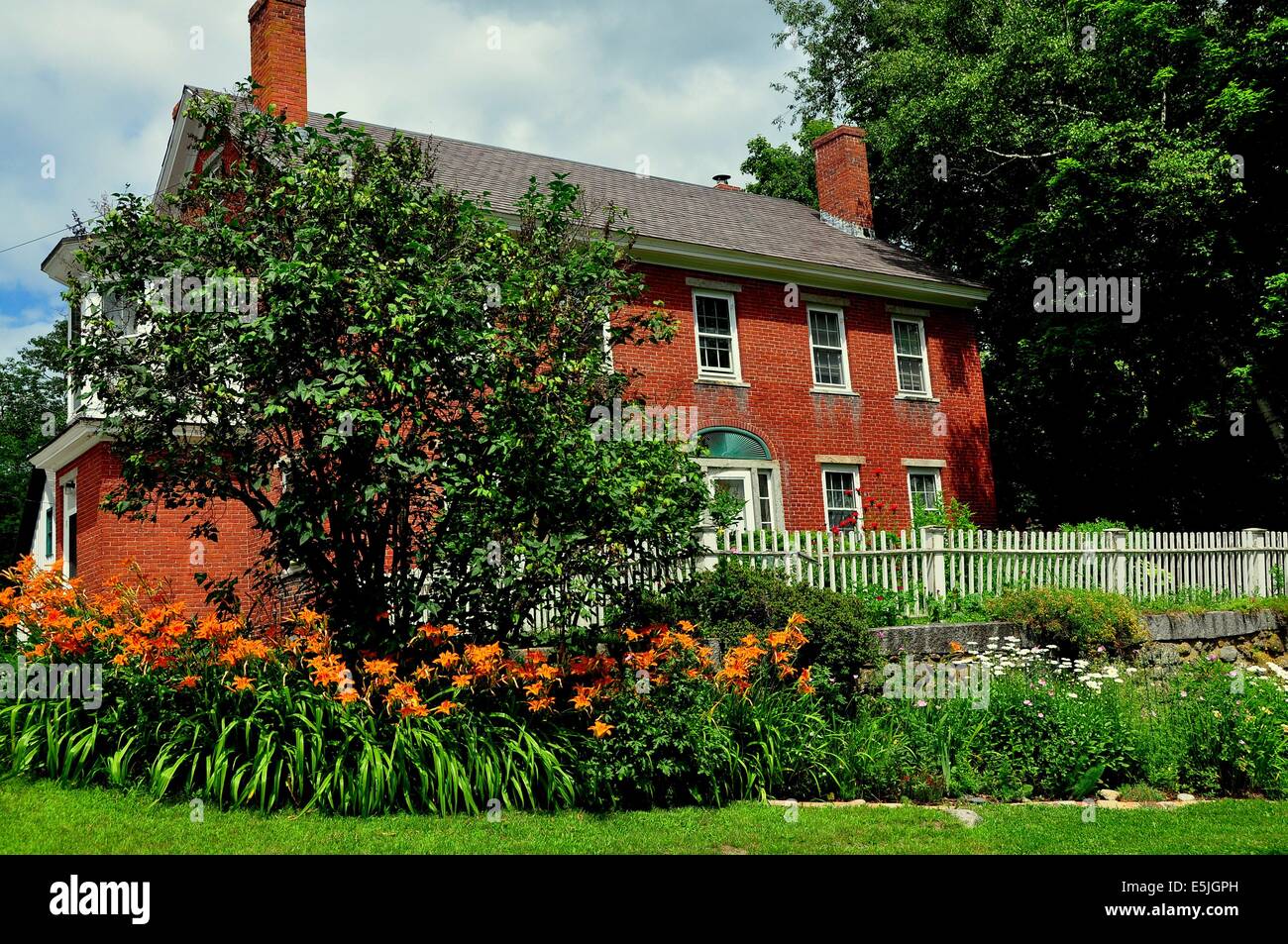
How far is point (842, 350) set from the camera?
21344 mm

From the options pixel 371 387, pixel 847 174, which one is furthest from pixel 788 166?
pixel 371 387

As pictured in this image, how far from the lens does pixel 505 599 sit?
8797 mm

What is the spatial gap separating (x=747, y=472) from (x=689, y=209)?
6.04m

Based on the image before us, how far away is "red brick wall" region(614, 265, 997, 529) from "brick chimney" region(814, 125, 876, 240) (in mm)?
3420

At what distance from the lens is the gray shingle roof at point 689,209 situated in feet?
64.5

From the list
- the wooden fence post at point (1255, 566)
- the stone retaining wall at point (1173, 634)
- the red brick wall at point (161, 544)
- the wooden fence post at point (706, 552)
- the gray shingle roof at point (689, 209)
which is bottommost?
the stone retaining wall at point (1173, 634)

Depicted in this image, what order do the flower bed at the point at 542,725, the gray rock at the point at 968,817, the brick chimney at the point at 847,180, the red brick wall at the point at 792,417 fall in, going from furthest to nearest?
the brick chimney at the point at 847,180
the red brick wall at the point at 792,417
the gray rock at the point at 968,817
the flower bed at the point at 542,725

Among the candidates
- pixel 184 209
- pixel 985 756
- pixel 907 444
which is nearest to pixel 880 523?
pixel 907 444

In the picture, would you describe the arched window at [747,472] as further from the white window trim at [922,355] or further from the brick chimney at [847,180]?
the brick chimney at [847,180]

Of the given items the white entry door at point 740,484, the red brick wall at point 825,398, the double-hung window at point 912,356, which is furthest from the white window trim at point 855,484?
the double-hung window at point 912,356

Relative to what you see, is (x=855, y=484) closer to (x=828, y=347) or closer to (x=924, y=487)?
(x=924, y=487)

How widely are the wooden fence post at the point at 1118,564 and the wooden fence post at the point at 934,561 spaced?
3043 mm

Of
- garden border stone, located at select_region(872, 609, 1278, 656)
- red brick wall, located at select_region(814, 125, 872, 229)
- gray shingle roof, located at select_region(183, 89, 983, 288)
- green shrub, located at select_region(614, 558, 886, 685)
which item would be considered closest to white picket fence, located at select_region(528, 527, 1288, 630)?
green shrub, located at select_region(614, 558, 886, 685)

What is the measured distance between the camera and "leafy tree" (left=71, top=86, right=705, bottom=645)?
8.06 meters
